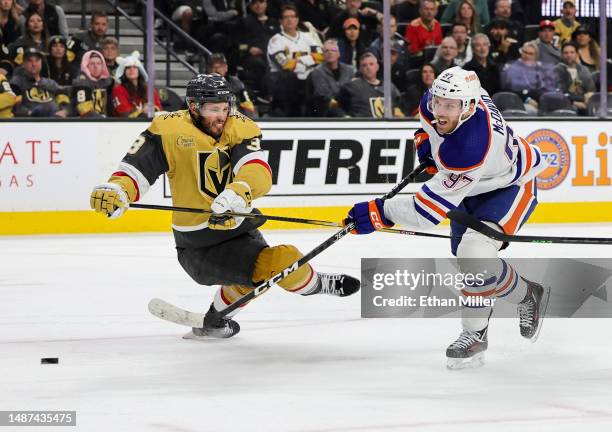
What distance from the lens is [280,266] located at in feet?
13.1

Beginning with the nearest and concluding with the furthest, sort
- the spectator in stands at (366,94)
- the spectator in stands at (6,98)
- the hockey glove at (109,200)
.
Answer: the hockey glove at (109,200) → the spectator in stands at (6,98) → the spectator in stands at (366,94)

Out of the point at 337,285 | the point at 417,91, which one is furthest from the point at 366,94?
the point at 337,285

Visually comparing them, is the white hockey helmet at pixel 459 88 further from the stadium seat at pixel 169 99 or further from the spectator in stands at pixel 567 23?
the spectator in stands at pixel 567 23

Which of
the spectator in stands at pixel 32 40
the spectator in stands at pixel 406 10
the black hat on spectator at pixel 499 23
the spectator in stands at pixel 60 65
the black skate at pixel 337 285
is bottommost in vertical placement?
the black skate at pixel 337 285

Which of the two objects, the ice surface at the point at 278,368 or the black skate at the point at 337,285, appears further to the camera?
the black skate at the point at 337,285

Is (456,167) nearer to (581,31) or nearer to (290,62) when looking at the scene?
(290,62)

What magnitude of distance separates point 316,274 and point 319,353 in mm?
363

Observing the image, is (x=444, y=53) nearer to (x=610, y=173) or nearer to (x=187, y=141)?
(x=610, y=173)

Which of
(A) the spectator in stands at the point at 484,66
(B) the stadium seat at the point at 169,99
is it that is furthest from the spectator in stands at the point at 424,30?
(B) the stadium seat at the point at 169,99

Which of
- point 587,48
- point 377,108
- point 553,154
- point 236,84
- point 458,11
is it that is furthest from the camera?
point 458,11

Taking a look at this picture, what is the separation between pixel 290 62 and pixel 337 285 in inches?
172

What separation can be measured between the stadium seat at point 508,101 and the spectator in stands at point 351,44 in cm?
113

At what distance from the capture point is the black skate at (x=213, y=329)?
4133 mm

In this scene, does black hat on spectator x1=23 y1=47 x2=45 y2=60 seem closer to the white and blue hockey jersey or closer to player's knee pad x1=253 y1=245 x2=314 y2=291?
player's knee pad x1=253 y1=245 x2=314 y2=291
